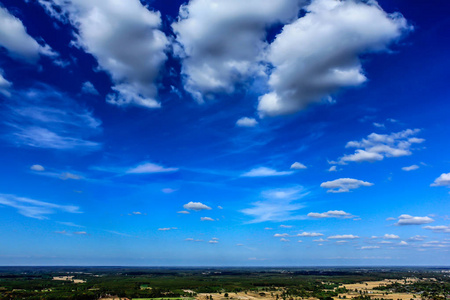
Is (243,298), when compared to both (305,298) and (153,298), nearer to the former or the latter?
(305,298)

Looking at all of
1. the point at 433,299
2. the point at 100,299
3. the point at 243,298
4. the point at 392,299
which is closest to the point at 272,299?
the point at 243,298

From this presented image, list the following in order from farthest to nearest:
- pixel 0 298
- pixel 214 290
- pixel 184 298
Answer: pixel 214 290
pixel 184 298
pixel 0 298

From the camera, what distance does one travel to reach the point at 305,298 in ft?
418

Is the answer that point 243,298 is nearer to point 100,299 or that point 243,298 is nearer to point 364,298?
point 364,298

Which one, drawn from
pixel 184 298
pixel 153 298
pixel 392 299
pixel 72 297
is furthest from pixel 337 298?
pixel 72 297

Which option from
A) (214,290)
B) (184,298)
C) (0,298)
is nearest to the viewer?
(0,298)

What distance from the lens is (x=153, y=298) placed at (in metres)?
128

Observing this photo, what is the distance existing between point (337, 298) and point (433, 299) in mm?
34011

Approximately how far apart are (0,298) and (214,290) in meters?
89.5

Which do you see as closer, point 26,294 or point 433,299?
point 433,299

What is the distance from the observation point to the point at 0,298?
11712cm

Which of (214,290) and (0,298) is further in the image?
(214,290)

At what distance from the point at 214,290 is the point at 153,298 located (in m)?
41.0

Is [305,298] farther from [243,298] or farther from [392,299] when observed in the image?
[392,299]
